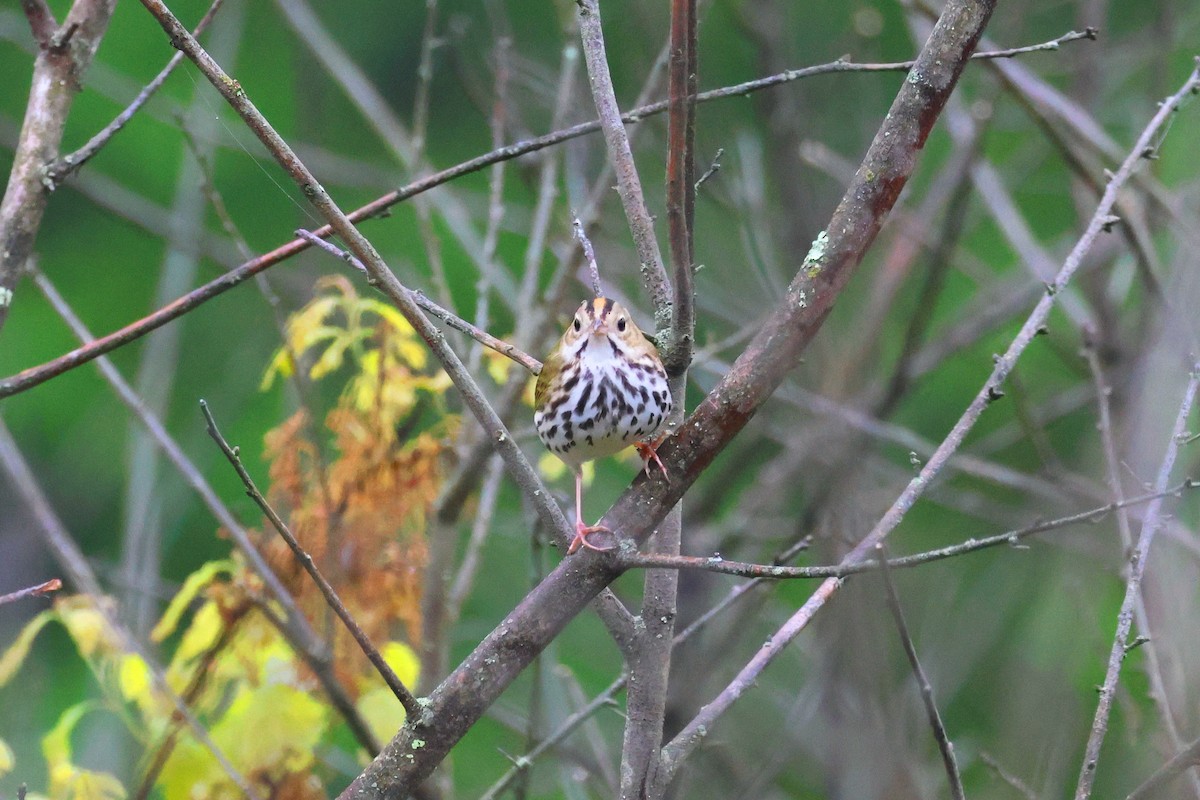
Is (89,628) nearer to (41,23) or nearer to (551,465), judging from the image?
(551,465)

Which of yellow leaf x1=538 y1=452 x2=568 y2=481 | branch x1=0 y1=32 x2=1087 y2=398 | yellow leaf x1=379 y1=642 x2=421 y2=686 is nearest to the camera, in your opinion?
branch x1=0 y1=32 x2=1087 y2=398

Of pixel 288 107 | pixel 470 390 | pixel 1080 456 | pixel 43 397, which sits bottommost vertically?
pixel 1080 456

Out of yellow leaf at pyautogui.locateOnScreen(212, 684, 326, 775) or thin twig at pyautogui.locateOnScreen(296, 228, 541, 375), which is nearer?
thin twig at pyautogui.locateOnScreen(296, 228, 541, 375)

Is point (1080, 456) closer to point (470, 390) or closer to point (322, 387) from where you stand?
point (322, 387)

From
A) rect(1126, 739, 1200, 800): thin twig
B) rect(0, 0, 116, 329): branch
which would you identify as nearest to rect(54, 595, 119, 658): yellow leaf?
rect(0, 0, 116, 329): branch

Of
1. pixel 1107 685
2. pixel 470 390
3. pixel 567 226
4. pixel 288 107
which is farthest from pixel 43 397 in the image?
pixel 1107 685

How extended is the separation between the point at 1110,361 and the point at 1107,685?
2.79m

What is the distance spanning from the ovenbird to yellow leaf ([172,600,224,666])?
36.8 inches

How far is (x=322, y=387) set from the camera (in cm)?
538

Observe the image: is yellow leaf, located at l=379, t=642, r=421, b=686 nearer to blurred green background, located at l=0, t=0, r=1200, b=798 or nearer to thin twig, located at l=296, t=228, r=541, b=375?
blurred green background, located at l=0, t=0, r=1200, b=798

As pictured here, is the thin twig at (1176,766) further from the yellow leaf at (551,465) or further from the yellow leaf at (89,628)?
the yellow leaf at (89,628)

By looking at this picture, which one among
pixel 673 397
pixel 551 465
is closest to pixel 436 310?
pixel 673 397

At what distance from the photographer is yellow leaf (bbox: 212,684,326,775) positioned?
2.70m

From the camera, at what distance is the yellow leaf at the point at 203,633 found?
117 inches
